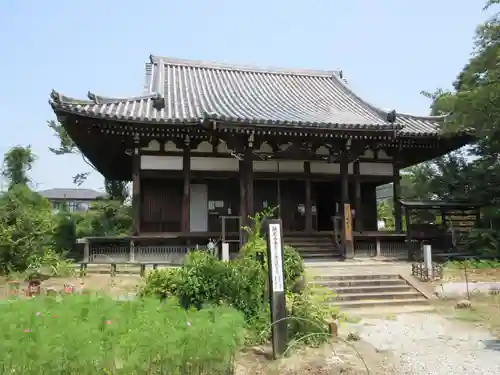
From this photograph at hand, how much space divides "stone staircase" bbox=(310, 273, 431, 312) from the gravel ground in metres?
1.07

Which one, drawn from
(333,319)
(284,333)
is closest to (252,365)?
(284,333)

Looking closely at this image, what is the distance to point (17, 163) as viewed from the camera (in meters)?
23.0

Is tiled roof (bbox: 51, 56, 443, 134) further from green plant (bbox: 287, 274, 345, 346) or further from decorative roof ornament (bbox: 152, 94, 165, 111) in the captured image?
green plant (bbox: 287, 274, 345, 346)

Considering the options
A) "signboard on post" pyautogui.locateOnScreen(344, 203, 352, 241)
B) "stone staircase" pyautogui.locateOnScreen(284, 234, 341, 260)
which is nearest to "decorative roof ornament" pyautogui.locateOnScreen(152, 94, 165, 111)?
"stone staircase" pyautogui.locateOnScreen(284, 234, 341, 260)

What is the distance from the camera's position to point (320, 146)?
14.9 meters

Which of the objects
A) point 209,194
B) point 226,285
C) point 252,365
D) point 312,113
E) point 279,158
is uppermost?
point 312,113

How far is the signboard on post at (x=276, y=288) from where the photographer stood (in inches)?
212

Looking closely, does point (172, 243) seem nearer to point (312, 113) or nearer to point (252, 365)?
point (312, 113)

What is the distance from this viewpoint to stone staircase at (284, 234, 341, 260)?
13.9m

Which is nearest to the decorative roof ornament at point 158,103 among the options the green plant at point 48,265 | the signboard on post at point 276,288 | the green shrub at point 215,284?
the green plant at point 48,265

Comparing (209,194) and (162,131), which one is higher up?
(162,131)

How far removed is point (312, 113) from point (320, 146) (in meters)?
1.43

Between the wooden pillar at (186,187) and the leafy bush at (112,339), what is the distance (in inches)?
356

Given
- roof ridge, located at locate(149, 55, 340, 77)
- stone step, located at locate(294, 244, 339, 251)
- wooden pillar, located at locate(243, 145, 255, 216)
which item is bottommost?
stone step, located at locate(294, 244, 339, 251)
